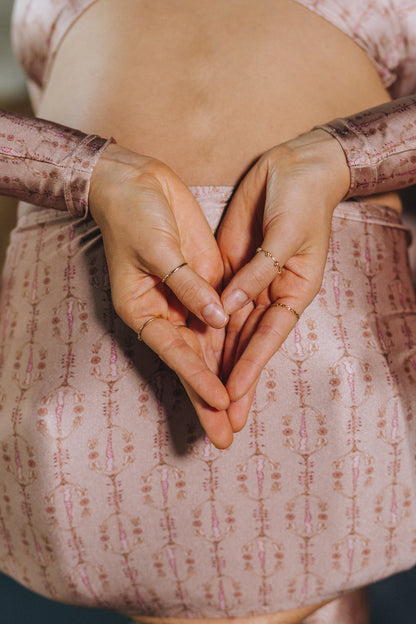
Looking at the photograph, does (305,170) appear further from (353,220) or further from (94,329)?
(94,329)

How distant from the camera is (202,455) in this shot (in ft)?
2.33

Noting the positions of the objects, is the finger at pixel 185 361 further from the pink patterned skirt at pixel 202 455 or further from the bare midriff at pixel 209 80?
the bare midriff at pixel 209 80

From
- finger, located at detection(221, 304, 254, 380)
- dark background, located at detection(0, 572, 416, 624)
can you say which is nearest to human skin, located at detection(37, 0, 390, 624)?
finger, located at detection(221, 304, 254, 380)

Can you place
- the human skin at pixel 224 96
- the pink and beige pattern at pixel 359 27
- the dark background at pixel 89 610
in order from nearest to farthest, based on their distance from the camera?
the human skin at pixel 224 96
the pink and beige pattern at pixel 359 27
the dark background at pixel 89 610

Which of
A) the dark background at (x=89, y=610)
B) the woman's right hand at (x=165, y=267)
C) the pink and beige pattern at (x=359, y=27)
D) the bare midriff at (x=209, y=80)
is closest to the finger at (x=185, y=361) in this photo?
the woman's right hand at (x=165, y=267)

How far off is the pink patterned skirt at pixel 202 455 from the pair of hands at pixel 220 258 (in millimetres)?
60

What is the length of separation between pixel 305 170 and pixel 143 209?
21 cm

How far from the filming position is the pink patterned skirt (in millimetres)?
709

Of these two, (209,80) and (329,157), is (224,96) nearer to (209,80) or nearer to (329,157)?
(209,80)

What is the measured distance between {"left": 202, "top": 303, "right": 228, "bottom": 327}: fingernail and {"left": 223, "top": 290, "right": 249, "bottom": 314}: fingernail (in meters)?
0.01

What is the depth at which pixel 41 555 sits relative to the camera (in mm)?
765

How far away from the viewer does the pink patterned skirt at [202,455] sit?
27.9 inches

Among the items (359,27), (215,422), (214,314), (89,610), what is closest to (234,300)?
(214,314)

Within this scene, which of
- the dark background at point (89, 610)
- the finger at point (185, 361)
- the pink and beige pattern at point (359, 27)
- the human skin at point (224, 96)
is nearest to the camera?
the finger at point (185, 361)
